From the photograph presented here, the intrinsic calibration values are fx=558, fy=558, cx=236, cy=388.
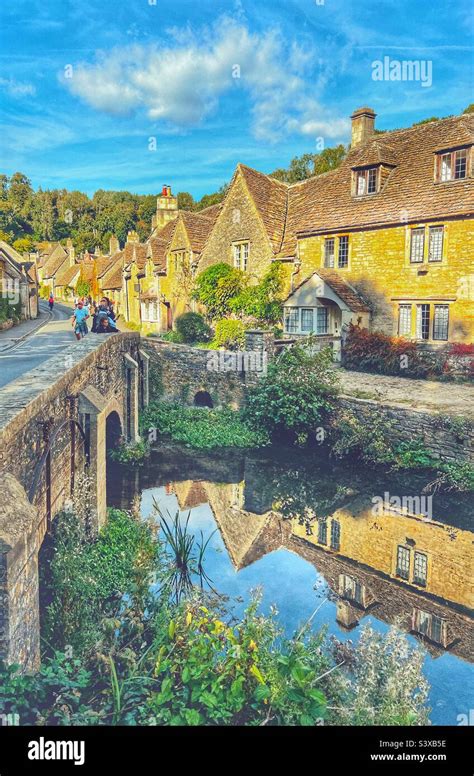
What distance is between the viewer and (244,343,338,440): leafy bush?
1738cm

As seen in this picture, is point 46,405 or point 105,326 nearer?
point 46,405

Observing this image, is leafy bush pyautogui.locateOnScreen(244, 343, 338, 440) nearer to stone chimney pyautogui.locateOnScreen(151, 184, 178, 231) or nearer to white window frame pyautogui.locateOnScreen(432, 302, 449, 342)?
white window frame pyautogui.locateOnScreen(432, 302, 449, 342)

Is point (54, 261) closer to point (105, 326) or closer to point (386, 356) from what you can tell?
point (105, 326)

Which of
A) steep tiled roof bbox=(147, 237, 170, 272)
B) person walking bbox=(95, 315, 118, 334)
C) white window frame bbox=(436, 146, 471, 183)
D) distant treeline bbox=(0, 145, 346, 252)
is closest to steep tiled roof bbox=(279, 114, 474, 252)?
white window frame bbox=(436, 146, 471, 183)

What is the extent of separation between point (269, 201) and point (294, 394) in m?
13.6

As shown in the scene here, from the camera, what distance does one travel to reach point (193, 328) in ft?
94.3

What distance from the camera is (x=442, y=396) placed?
54.7ft

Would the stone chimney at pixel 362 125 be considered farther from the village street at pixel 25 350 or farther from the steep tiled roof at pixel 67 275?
the steep tiled roof at pixel 67 275

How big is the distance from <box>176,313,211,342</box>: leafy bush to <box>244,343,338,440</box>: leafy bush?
32.1ft

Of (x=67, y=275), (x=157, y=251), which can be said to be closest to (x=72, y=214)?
(x=67, y=275)
